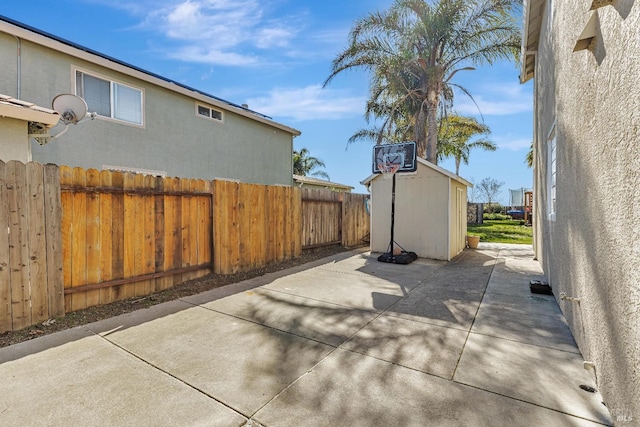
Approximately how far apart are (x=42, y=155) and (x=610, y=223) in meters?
10.3

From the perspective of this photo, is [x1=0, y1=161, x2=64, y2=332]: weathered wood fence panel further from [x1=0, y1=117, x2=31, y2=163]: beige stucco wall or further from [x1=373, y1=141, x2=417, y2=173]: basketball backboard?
[x1=373, y1=141, x2=417, y2=173]: basketball backboard

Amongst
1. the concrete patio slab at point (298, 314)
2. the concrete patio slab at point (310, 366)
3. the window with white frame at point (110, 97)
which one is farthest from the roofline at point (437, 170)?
the window with white frame at point (110, 97)

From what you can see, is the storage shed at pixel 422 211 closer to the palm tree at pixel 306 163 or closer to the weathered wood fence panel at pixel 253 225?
the weathered wood fence panel at pixel 253 225

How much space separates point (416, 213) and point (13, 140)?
28.7 feet

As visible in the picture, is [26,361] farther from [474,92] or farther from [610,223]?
[474,92]

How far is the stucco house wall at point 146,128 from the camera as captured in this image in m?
7.02

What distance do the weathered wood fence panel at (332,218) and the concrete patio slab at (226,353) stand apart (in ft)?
16.9

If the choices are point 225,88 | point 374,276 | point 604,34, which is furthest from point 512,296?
point 225,88

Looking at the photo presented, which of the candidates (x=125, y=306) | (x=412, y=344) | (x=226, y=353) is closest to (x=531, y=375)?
(x=412, y=344)

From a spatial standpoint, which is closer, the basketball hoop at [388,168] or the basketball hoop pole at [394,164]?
the basketball hoop pole at [394,164]

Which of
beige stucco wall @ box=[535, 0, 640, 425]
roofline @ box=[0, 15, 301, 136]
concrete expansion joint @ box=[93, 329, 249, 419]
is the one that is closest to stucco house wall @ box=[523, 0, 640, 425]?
beige stucco wall @ box=[535, 0, 640, 425]

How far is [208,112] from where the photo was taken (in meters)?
11.2

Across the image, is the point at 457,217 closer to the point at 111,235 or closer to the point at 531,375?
the point at 531,375

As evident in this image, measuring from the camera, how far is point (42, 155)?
23.6 ft
